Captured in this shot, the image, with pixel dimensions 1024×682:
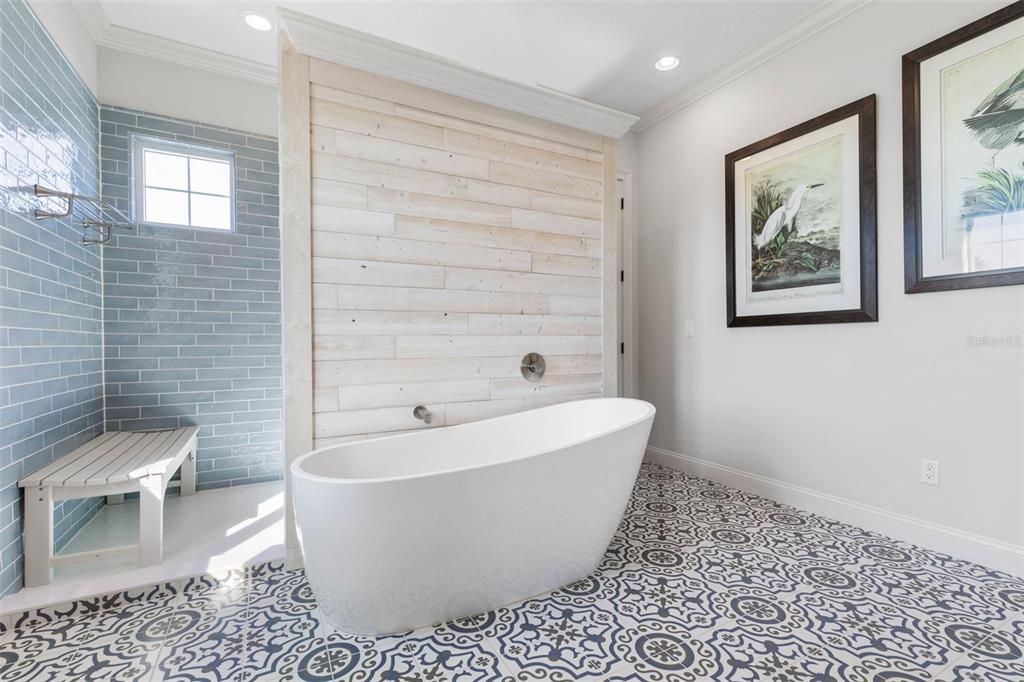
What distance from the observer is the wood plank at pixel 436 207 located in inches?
81.4

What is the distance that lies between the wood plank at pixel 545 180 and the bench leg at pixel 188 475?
236 centimetres

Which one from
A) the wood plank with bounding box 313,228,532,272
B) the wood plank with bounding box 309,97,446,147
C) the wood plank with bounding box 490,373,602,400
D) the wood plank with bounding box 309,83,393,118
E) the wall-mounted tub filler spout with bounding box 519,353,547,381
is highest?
the wood plank with bounding box 309,83,393,118

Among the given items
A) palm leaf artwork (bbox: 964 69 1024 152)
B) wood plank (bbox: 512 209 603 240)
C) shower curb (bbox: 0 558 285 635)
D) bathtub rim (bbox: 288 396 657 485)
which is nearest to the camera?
bathtub rim (bbox: 288 396 657 485)

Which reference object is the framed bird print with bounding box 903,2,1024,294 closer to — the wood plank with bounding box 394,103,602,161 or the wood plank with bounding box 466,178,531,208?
the wood plank with bounding box 394,103,602,161

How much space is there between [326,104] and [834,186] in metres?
2.57

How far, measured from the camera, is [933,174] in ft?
6.42

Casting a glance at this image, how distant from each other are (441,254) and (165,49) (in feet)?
6.85

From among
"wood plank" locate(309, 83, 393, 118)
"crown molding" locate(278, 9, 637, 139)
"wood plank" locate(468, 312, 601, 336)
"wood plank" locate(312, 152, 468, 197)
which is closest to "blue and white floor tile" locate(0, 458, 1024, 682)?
"wood plank" locate(468, 312, 601, 336)

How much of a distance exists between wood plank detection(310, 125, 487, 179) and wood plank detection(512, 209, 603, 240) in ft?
0.98

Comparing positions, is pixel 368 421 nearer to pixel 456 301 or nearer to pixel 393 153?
pixel 456 301

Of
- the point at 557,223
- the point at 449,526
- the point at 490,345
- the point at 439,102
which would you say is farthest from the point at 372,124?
the point at 449,526

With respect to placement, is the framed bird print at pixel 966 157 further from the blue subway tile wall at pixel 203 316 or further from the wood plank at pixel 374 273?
the blue subway tile wall at pixel 203 316

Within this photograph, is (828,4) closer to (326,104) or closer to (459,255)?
(459,255)

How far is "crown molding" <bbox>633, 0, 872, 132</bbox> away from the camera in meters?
2.27
